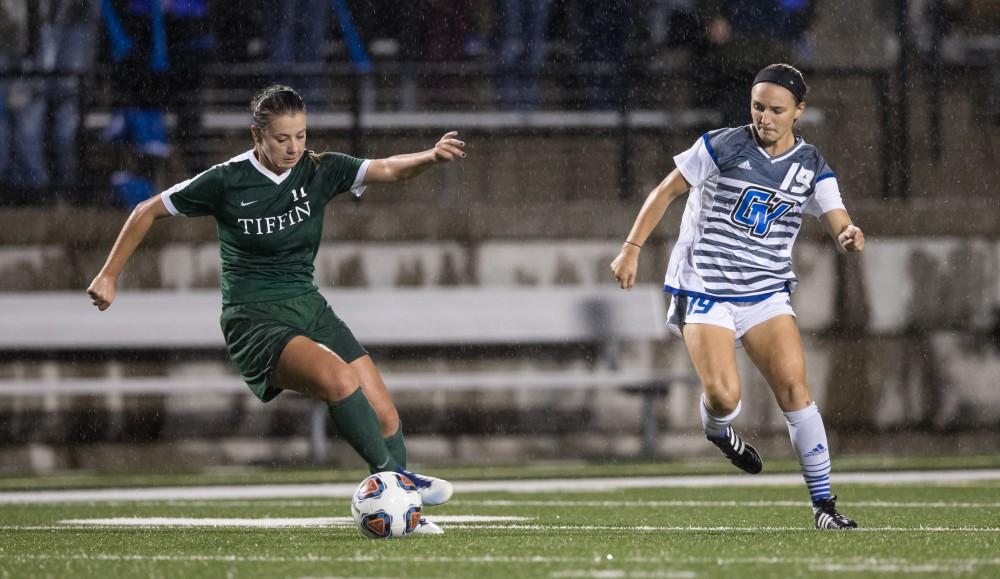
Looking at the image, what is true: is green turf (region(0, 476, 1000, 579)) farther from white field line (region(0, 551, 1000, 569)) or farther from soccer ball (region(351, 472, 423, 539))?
soccer ball (region(351, 472, 423, 539))

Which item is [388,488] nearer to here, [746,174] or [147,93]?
[746,174]

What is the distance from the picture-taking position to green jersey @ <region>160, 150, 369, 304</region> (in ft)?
24.5

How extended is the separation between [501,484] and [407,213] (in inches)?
116

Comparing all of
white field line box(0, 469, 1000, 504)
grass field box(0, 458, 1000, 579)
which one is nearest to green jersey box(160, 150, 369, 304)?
grass field box(0, 458, 1000, 579)

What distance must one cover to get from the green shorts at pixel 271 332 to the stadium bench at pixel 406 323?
196 inches

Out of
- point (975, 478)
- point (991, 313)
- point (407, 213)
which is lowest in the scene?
point (975, 478)

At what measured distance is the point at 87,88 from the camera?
45.0 feet

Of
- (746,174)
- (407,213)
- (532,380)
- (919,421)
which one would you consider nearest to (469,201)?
(407,213)

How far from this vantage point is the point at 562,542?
689 cm

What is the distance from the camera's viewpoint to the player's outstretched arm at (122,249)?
725 cm

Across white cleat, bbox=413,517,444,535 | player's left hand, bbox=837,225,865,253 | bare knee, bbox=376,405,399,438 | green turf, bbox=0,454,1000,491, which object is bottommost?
green turf, bbox=0,454,1000,491

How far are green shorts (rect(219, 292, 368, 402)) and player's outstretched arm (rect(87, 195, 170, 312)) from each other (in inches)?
18.2

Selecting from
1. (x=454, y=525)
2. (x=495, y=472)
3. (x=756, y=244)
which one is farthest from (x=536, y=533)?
(x=495, y=472)

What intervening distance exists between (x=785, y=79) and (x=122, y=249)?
275 cm
